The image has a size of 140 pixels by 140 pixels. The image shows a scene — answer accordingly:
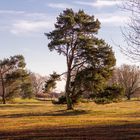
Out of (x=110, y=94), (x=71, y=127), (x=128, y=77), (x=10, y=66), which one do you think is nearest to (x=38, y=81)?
(x=128, y=77)

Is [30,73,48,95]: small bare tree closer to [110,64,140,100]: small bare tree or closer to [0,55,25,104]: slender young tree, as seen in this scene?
[110,64,140,100]: small bare tree

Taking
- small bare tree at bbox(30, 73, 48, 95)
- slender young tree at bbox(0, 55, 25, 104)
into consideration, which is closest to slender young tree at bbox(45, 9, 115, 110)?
slender young tree at bbox(0, 55, 25, 104)

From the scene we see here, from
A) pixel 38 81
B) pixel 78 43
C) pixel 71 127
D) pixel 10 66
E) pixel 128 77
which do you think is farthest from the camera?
pixel 38 81

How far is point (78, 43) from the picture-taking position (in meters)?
56.7

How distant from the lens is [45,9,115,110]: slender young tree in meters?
55.9

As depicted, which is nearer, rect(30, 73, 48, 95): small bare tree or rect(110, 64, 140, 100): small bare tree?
rect(110, 64, 140, 100): small bare tree

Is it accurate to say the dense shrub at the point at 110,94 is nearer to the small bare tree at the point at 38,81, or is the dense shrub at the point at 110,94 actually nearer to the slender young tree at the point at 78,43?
the slender young tree at the point at 78,43

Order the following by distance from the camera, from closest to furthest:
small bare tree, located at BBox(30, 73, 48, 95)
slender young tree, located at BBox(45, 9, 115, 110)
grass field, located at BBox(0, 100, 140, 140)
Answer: grass field, located at BBox(0, 100, 140, 140), slender young tree, located at BBox(45, 9, 115, 110), small bare tree, located at BBox(30, 73, 48, 95)

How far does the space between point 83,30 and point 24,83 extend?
35206 millimetres

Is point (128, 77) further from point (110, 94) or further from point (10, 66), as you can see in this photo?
point (110, 94)

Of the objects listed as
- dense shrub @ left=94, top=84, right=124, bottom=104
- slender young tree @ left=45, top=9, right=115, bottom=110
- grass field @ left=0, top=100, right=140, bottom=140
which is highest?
slender young tree @ left=45, top=9, right=115, bottom=110

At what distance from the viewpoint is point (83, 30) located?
2261 inches

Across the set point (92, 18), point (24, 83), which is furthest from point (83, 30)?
point (24, 83)

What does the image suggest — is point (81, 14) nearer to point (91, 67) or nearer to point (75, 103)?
point (91, 67)
